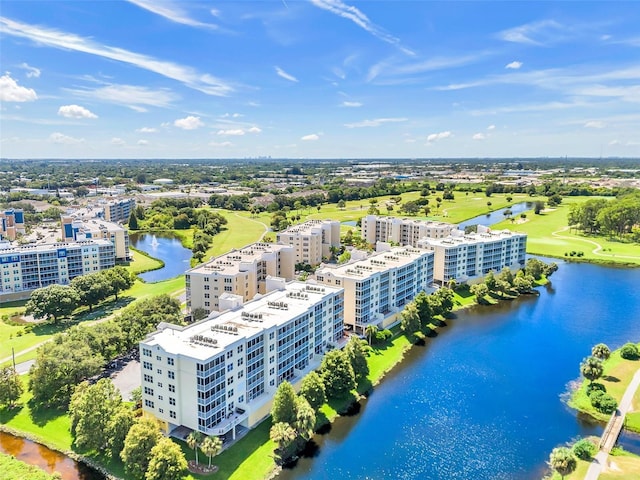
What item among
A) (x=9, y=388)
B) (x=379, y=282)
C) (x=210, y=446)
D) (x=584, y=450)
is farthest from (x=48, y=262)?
(x=584, y=450)

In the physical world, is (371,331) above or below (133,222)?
below

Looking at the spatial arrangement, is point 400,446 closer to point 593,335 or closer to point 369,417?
point 369,417

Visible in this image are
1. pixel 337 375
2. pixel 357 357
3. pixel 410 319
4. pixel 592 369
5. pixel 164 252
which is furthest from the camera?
pixel 164 252

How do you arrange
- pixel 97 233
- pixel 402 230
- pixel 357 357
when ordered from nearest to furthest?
pixel 357 357 < pixel 97 233 < pixel 402 230

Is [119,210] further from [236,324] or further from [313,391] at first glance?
[313,391]

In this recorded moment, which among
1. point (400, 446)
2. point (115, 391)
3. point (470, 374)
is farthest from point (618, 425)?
point (115, 391)

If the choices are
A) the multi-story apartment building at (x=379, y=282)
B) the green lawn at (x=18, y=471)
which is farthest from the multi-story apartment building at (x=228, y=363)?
the multi-story apartment building at (x=379, y=282)
